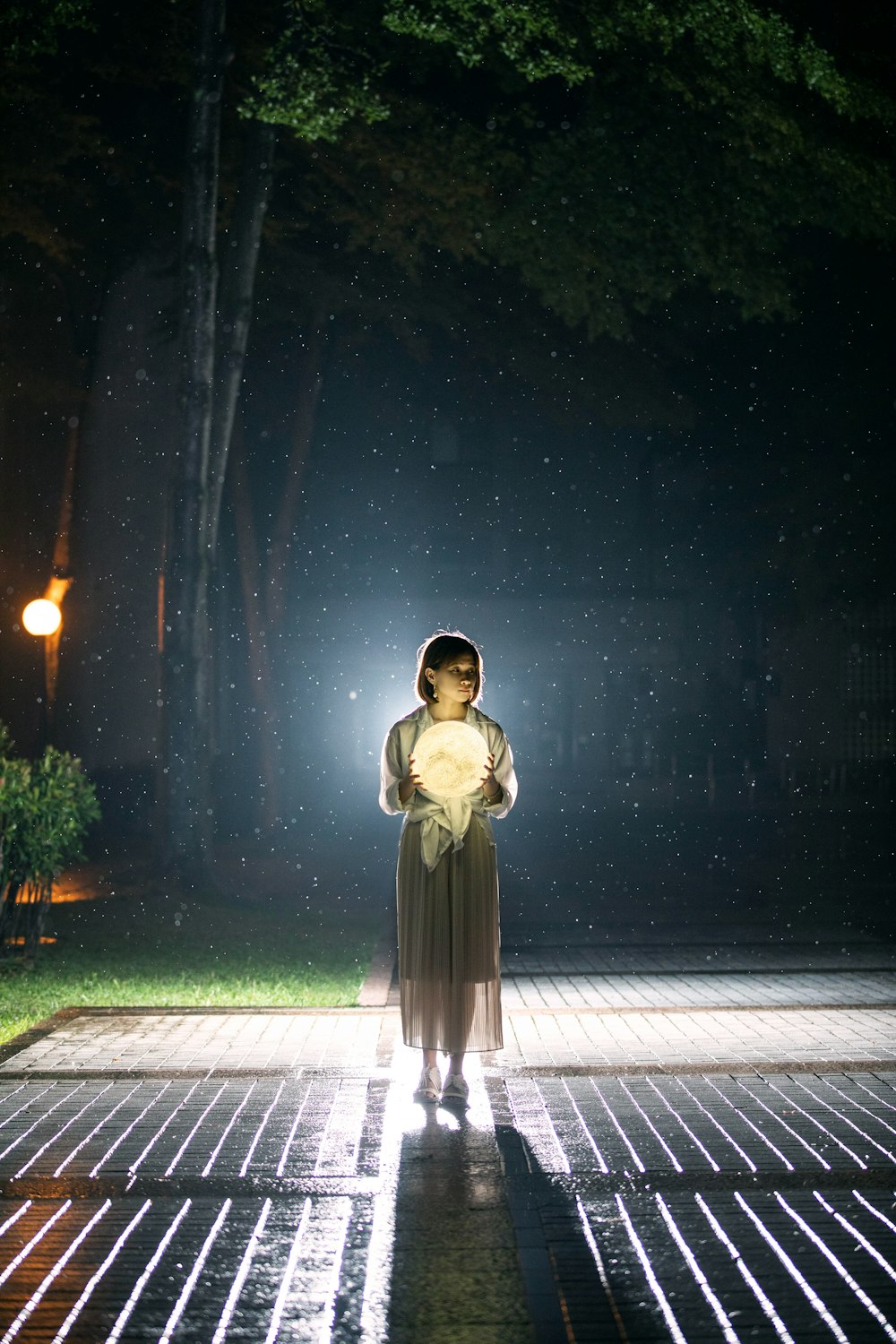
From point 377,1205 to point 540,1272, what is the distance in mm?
889

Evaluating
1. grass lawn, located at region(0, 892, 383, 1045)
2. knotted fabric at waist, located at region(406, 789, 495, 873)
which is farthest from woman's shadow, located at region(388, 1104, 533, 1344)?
grass lawn, located at region(0, 892, 383, 1045)

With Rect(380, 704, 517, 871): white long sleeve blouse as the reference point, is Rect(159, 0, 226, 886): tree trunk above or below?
above

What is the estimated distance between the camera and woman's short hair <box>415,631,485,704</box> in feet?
23.9

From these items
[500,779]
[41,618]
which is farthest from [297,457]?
[500,779]

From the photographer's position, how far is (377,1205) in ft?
18.1

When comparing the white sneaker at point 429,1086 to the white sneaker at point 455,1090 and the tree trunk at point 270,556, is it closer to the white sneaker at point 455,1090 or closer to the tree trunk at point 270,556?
the white sneaker at point 455,1090

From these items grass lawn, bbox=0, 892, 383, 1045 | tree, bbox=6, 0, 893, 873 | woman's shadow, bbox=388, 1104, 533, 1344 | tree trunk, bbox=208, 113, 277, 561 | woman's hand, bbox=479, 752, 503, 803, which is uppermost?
tree, bbox=6, 0, 893, 873

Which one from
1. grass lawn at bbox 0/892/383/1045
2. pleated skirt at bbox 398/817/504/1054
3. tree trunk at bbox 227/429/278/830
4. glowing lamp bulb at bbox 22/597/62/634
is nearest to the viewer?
pleated skirt at bbox 398/817/504/1054

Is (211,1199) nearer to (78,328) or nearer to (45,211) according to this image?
(45,211)

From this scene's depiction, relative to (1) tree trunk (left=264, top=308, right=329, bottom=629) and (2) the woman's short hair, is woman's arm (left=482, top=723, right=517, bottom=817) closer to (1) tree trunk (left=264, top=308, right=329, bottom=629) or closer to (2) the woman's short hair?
(2) the woman's short hair

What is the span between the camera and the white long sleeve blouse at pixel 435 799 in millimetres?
7234

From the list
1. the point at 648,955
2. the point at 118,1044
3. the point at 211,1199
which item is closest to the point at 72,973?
the point at 118,1044

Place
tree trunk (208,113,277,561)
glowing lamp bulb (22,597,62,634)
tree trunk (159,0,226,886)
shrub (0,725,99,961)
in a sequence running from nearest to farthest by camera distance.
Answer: shrub (0,725,99,961), tree trunk (159,0,226,886), tree trunk (208,113,277,561), glowing lamp bulb (22,597,62,634)

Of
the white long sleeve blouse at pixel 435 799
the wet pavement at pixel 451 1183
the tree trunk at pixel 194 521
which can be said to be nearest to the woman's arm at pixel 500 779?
the white long sleeve blouse at pixel 435 799
